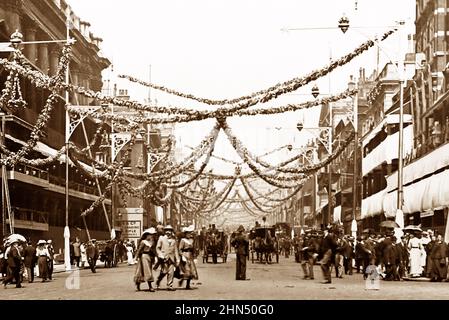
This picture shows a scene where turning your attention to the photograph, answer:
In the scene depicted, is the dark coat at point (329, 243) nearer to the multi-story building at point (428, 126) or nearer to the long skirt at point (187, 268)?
the long skirt at point (187, 268)

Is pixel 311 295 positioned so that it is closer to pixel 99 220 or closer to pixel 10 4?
pixel 10 4

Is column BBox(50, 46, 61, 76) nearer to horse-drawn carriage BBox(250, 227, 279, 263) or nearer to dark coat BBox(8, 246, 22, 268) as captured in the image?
horse-drawn carriage BBox(250, 227, 279, 263)

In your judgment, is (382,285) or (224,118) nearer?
(382,285)

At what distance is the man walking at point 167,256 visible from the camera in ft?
86.5

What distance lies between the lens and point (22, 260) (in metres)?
31.3

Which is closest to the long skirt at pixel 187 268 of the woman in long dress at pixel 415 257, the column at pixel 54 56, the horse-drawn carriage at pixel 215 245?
the woman in long dress at pixel 415 257

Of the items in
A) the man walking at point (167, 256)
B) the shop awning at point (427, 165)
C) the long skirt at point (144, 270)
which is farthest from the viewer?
the shop awning at point (427, 165)

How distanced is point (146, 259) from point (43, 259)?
27.7 feet

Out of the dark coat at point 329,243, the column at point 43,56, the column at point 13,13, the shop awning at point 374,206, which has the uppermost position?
the column at point 13,13

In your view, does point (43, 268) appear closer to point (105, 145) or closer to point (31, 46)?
point (105, 145)
